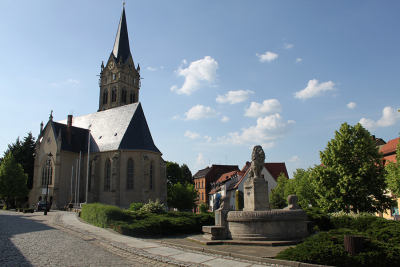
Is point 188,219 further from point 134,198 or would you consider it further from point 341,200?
point 134,198

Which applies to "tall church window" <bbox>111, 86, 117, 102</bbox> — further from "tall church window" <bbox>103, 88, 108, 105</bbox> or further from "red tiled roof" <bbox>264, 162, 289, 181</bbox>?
"red tiled roof" <bbox>264, 162, 289, 181</bbox>

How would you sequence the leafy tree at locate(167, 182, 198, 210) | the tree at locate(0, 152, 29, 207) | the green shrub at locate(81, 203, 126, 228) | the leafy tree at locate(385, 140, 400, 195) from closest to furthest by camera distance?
1. the green shrub at locate(81, 203, 126, 228)
2. the leafy tree at locate(385, 140, 400, 195)
3. the tree at locate(0, 152, 29, 207)
4. the leafy tree at locate(167, 182, 198, 210)

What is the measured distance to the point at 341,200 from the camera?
2417 cm

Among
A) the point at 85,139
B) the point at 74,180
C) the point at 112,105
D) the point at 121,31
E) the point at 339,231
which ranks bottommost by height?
the point at 339,231

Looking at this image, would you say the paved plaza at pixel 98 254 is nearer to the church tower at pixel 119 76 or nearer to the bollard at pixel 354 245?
the bollard at pixel 354 245

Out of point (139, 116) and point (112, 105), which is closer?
point (139, 116)

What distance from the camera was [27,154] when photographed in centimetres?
6078

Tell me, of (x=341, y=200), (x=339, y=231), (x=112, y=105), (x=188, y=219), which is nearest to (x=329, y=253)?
(x=339, y=231)

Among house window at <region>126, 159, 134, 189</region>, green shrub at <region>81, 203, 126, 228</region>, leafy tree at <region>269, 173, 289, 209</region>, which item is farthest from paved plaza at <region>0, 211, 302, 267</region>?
leafy tree at <region>269, 173, 289, 209</region>

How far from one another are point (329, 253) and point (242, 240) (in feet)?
16.9

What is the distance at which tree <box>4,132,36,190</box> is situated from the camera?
193ft

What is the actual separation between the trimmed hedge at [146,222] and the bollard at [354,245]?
10.5 meters

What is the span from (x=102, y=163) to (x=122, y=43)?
39318 mm

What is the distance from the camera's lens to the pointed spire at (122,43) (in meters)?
71.1
